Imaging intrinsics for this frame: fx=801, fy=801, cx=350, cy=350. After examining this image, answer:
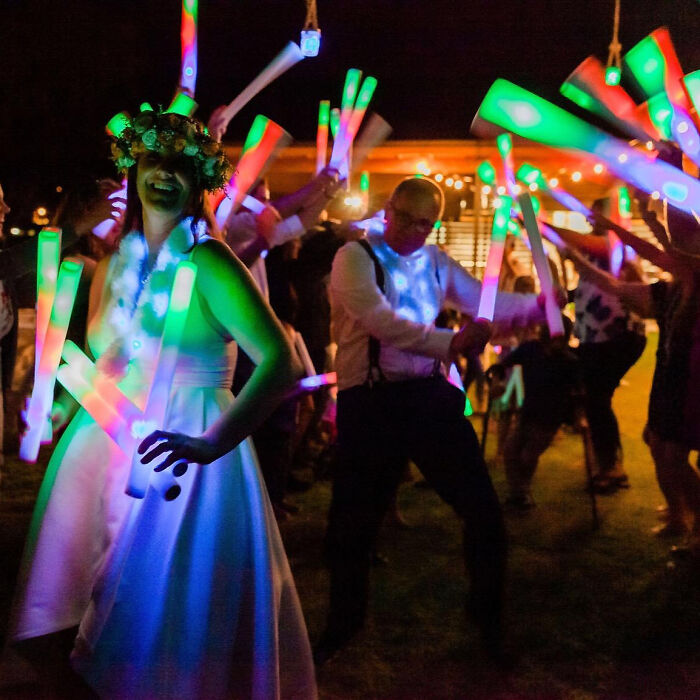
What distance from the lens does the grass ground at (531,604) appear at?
3107mm

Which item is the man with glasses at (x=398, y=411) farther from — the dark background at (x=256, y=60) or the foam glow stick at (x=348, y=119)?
the dark background at (x=256, y=60)

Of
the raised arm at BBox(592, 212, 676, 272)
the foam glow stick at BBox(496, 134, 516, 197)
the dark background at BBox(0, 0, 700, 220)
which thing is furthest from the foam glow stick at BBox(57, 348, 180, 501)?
the dark background at BBox(0, 0, 700, 220)

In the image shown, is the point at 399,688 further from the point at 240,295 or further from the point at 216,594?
the point at 240,295

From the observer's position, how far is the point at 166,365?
6.11 feet

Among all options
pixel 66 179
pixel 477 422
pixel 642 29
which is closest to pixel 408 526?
pixel 477 422

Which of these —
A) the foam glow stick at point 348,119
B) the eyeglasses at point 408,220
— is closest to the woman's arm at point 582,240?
the eyeglasses at point 408,220

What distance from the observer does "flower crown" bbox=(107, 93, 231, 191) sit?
86.1 inches

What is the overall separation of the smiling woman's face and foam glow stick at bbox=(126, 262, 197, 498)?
1.10ft

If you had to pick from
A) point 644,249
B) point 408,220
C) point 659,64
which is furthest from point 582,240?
point 408,220

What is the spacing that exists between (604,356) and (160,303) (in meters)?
4.37

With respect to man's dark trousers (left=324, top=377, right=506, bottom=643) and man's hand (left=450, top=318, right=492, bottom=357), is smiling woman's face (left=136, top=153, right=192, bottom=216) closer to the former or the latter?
man's hand (left=450, top=318, right=492, bottom=357)

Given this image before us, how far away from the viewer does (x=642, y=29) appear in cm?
813

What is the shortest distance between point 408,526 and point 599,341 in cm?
201

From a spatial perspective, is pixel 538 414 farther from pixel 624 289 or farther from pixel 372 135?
pixel 372 135
